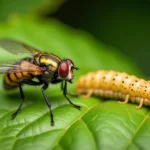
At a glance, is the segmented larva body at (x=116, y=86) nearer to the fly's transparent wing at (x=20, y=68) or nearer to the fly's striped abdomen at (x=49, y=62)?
the fly's striped abdomen at (x=49, y=62)

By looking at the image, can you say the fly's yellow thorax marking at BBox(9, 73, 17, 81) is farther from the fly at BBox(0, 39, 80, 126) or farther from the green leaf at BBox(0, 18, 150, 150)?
the green leaf at BBox(0, 18, 150, 150)

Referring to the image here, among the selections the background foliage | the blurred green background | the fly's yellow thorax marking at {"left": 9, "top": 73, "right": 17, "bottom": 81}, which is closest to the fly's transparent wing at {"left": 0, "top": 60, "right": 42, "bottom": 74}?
the fly's yellow thorax marking at {"left": 9, "top": 73, "right": 17, "bottom": 81}

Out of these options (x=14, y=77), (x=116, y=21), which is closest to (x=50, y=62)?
(x=14, y=77)

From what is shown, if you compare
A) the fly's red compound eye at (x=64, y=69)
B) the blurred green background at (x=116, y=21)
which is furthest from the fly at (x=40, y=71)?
Result: the blurred green background at (x=116, y=21)

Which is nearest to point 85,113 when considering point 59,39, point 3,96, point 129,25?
point 3,96

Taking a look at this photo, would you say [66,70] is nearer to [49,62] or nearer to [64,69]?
[64,69]

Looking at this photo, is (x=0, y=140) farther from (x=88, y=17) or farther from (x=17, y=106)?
(x=88, y=17)
